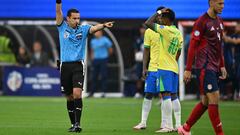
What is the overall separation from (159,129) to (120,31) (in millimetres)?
15338

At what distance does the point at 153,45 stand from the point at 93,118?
328 centimetres

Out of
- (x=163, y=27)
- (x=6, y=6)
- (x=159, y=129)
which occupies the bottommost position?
(x=159, y=129)

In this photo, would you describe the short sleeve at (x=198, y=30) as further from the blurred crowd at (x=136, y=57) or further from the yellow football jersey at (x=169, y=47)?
the blurred crowd at (x=136, y=57)

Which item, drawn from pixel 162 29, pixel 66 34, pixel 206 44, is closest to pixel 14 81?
pixel 66 34

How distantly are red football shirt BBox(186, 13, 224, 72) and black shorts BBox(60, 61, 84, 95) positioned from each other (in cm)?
294

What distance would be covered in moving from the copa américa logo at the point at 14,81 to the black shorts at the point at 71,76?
14298 millimetres

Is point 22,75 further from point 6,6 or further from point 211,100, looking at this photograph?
point 211,100

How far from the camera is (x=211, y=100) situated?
1167cm

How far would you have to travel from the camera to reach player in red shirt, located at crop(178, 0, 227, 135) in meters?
11.7

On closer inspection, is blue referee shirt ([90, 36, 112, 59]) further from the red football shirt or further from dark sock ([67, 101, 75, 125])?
the red football shirt

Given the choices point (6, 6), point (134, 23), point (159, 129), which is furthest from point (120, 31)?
point (159, 129)

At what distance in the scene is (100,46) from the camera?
2692 cm

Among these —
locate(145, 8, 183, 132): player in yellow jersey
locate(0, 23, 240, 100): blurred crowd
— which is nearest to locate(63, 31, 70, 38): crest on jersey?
locate(145, 8, 183, 132): player in yellow jersey

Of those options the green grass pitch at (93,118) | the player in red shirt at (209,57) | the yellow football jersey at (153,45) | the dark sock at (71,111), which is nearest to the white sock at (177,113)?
the green grass pitch at (93,118)
